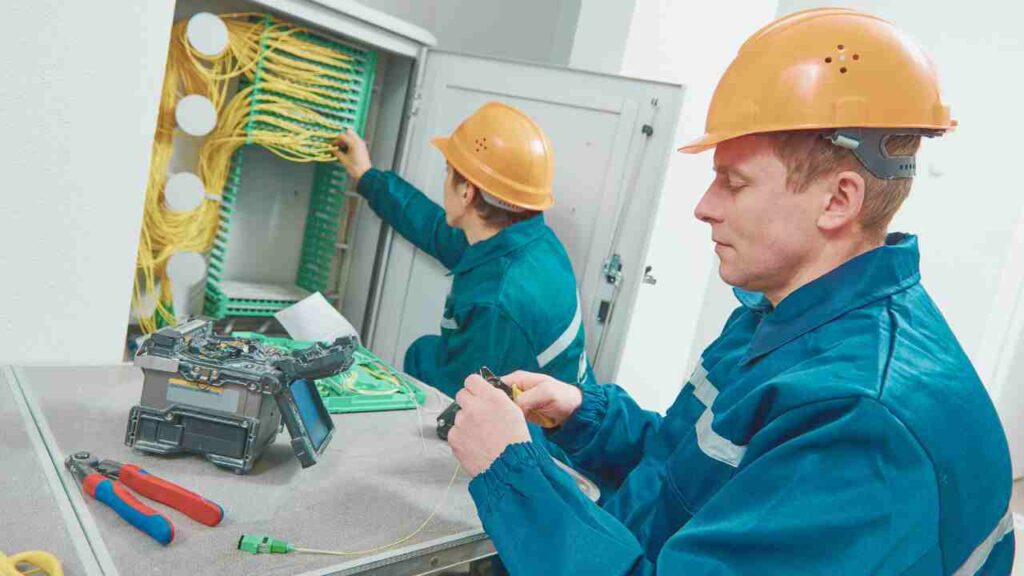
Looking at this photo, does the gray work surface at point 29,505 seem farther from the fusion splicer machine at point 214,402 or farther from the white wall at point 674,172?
the white wall at point 674,172

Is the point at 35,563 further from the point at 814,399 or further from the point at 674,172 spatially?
the point at 674,172

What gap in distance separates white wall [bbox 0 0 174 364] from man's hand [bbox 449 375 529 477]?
0.78m

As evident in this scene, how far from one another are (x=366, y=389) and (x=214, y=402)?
41 cm

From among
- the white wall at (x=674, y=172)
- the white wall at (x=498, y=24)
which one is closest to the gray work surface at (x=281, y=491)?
the white wall at (x=674, y=172)

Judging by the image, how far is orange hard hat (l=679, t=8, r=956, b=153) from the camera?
0.87 meters

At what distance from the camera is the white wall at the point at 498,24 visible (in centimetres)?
270

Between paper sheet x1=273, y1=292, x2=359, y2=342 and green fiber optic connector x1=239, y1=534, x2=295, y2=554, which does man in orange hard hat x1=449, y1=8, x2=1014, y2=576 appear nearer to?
green fiber optic connector x1=239, y1=534, x2=295, y2=554

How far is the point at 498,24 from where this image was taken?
2.96m

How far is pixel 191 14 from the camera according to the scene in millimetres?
1806

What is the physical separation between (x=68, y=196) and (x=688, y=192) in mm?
2104

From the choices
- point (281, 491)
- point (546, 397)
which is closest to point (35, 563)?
point (281, 491)

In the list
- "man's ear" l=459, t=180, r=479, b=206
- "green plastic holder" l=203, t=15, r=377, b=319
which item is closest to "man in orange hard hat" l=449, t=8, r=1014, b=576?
"man's ear" l=459, t=180, r=479, b=206

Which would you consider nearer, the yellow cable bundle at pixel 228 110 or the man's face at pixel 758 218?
the man's face at pixel 758 218

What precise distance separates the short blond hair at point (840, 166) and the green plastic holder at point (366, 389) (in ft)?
2.70
